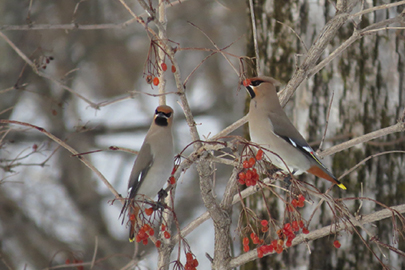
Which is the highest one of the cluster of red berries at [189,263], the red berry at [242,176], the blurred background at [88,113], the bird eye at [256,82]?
the blurred background at [88,113]

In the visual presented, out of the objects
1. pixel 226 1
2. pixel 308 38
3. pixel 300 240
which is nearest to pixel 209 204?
pixel 300 240

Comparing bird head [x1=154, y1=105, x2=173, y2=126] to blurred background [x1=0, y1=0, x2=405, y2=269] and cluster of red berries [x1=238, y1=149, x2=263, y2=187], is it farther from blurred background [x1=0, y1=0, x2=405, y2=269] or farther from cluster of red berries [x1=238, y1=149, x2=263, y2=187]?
blurred background [x1=0, y1=0, x2=405, y2=269]

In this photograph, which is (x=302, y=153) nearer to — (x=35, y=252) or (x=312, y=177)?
(x=312, y=177)

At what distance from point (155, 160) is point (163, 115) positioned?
32 cm

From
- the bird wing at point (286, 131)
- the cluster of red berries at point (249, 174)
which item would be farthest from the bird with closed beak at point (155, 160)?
the cluster of red berries at point (249, 174)

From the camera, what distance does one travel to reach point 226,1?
814cm

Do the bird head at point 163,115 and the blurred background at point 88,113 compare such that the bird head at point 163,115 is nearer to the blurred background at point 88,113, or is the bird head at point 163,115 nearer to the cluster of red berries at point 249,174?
the cluster of red berries at point 249,174

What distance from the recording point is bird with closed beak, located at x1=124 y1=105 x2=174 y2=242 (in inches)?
132

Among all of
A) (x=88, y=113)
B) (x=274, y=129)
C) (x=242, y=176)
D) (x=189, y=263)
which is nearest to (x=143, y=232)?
(x=189, y=263)

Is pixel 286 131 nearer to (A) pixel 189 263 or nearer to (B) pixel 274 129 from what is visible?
(B) pixel 274 129

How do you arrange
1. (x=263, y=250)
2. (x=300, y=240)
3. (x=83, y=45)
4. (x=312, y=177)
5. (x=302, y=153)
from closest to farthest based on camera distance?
(x=263, y=250) < (x=300, y=240) < (x=302, y=153) < (x=312, y=177) < (x=83, y=45)

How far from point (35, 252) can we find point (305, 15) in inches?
237

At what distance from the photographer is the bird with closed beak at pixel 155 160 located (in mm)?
3365

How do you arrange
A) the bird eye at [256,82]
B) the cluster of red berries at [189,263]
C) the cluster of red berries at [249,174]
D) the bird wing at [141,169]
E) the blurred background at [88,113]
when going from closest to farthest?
1. the cluster of red berries at [249,174]
2. the cluster of red berries at [189,263]
3. the bird eye at [256,82]
4. the bird wing at [141,169]
5. the blurred background at [88,113]
